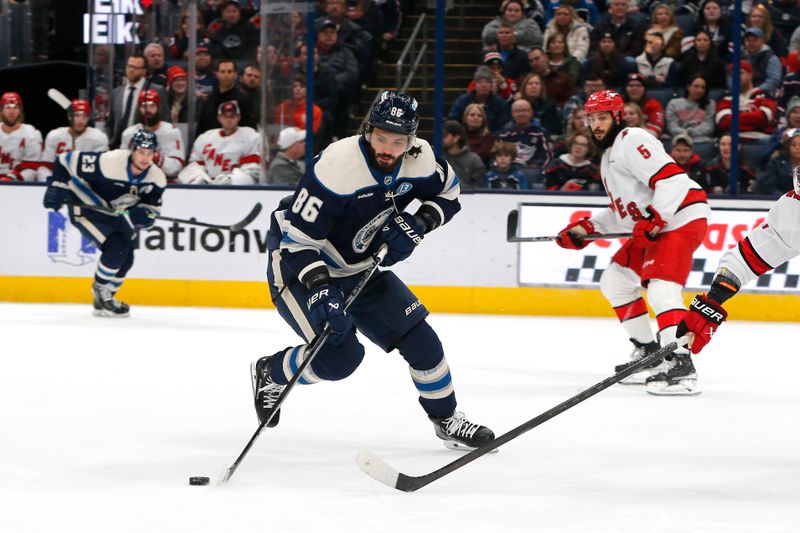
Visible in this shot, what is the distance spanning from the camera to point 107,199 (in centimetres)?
791

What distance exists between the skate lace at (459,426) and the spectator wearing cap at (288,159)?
477 centimetres

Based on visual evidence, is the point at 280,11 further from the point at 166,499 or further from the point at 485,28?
the point at 166,499

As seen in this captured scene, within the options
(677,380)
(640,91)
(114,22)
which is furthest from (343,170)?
(114,22)

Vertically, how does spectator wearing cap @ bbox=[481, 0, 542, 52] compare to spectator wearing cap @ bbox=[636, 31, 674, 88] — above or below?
above

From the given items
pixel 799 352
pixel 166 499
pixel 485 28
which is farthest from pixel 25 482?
pixel 485 28

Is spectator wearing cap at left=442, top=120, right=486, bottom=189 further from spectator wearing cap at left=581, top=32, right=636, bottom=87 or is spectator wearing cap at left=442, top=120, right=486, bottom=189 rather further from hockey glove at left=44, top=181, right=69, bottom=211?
hockey glove at left=44, top=181, right=69, bottom=211

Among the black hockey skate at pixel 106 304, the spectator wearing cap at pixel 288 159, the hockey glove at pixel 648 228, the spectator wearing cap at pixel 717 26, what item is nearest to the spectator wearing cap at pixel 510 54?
the spectator wearing cap at pixel 717 26

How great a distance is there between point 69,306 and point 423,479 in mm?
5639

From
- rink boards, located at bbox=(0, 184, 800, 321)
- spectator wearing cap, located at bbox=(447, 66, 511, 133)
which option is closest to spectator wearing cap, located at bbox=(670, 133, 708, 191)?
rink boards, located at bbox=(0, 184, 800, 321)

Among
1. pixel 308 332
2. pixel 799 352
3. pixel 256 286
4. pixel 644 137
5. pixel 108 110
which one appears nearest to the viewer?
pixel 308 332

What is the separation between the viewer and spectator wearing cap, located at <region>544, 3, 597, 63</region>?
8.52m

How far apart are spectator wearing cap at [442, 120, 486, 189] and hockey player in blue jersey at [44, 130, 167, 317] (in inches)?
71.3

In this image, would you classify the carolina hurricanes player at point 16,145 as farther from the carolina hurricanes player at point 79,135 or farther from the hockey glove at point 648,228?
the hockey glove at point 648,228

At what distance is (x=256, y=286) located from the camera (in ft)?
27.5
